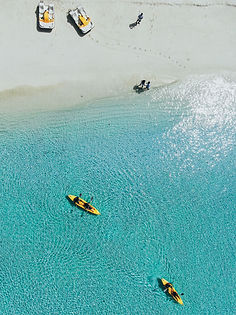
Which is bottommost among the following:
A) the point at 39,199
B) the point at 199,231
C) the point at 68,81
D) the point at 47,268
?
the point at 47,268

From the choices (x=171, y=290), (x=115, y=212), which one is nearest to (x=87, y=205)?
(x=115, y=212)

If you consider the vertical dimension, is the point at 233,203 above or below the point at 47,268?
above

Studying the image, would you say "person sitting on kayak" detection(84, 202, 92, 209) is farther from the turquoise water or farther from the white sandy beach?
the white sandy beach

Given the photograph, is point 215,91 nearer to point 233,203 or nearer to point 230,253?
point 233,203

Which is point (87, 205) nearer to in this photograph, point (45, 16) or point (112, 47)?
point (112, 47)

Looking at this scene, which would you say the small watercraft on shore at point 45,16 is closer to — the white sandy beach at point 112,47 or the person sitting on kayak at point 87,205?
the white sandy beach at point 112,47

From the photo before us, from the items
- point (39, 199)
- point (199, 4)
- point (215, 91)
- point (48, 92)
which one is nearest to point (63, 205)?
point (39, 199)

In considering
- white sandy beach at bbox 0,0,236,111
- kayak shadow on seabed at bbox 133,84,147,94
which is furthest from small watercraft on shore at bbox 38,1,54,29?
kayak shadow on seabed at bbox 133,84,147,94
